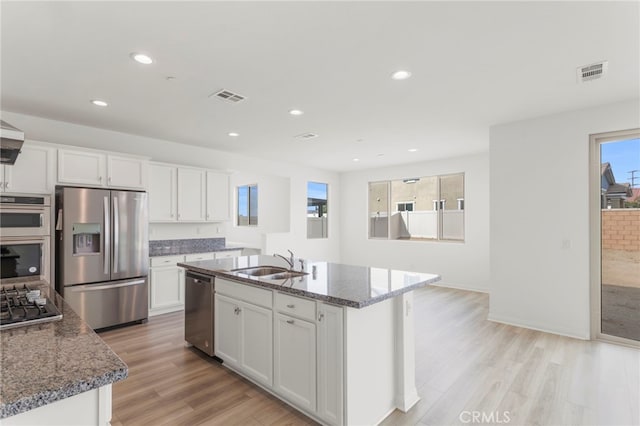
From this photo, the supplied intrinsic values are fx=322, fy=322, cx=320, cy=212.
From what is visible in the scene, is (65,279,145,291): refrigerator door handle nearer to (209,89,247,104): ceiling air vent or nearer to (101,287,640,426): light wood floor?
(101,287,640,426): light wood floor

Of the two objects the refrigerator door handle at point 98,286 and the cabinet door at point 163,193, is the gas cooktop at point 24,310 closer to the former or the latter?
the refrigerator door handle at point 98,286

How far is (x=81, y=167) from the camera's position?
3.92 m

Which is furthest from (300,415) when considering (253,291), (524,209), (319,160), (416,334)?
(319,160)

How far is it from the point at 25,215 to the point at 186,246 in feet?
7.12

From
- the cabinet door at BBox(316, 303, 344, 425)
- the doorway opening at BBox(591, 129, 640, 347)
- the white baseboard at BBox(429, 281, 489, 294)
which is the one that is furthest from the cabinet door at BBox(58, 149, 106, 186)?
the white baseboard at BBox(429, 281, 489, 294)

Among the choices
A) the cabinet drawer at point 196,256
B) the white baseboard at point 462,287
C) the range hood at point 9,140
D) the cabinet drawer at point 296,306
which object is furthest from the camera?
the white baseboard at point 462,287

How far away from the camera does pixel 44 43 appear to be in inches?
91.3

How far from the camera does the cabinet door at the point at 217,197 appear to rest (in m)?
5.37

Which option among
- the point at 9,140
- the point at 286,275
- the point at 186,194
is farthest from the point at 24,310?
the point at 186,194

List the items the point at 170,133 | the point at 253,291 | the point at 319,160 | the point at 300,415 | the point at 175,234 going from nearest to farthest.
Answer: the point at 300,415 → the point at 253,291 → the point at 170,133 → the point at 175,234 → the point at 319,160

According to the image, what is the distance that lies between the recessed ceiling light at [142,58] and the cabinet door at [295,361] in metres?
2.23

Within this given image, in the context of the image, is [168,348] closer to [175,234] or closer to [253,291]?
[253,291]

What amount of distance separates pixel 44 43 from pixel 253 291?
2.37 metres

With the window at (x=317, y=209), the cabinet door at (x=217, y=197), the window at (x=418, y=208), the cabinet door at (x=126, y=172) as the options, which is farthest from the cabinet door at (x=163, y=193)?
the window at (x=418, y=208)
